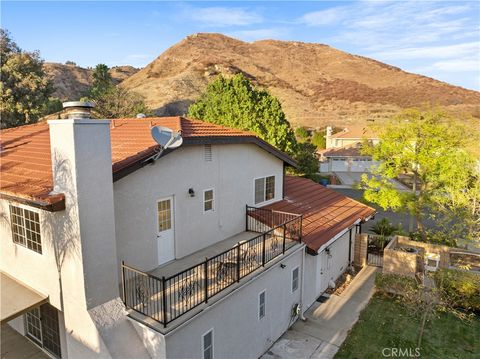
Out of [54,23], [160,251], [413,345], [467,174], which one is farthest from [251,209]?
[54,23]

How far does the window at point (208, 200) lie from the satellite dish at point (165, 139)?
2834 mm

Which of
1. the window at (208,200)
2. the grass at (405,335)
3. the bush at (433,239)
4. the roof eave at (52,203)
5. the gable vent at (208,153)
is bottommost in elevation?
the grass at (405,335)

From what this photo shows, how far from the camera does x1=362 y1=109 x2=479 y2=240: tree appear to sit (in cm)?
1543

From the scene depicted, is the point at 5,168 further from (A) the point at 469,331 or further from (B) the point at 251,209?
(A) the point at 469,331

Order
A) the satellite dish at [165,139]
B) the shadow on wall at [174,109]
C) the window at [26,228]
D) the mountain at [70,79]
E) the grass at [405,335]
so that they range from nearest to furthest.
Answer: the window at [26,228]
the satellite dish at [165,139]
the grass at [405,335]
the shadow on wall at [174,109]
the mountain at [70,79]

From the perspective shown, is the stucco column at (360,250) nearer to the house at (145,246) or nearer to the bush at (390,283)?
the bush at (390,283)

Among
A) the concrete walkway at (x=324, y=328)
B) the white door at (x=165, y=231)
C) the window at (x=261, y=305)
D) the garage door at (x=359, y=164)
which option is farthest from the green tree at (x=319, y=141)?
the white door at (x=165, y=231)

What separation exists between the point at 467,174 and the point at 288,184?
8.77 m

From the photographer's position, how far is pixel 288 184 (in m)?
18.8

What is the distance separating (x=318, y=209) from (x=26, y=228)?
11.8 meters

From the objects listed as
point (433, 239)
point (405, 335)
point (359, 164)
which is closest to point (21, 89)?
point (433, 239)

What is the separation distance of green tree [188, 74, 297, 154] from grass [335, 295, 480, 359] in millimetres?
16749

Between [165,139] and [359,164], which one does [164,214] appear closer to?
[165,139]

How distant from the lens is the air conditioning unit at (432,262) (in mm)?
14428
